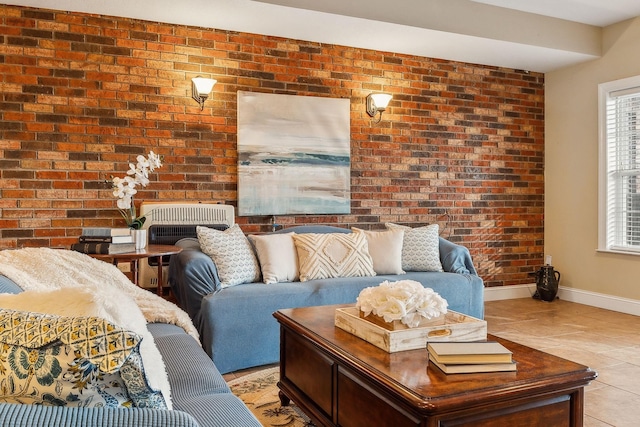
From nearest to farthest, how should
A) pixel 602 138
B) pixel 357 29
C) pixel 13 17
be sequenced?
pixel 13 17
pixel 357 29
pixel 602 138

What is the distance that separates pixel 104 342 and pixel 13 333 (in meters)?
0.18

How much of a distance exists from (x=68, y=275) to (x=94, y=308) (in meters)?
1.27

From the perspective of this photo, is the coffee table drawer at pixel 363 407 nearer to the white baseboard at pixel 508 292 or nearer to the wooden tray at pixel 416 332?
the wooden tray at pixel 416 332

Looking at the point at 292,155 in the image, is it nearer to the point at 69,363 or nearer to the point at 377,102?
the point at 377,102

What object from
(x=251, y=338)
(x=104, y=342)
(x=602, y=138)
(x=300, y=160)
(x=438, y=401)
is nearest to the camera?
(x=104, y=342)

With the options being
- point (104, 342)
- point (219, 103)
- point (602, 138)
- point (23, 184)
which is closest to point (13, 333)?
point (104, 342)

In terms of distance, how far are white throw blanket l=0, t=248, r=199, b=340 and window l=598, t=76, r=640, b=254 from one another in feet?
14.3

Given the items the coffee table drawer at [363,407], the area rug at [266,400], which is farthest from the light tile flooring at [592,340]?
the coffee table drawer at [363,407]

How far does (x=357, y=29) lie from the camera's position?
4293mm

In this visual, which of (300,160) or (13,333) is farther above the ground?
(300,160)

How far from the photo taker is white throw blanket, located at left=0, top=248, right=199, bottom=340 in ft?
6.64

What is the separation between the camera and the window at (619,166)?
192 inches

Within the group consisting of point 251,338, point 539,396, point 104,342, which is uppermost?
point 104,342

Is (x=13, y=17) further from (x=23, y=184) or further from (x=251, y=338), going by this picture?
(x=251, y=338)
